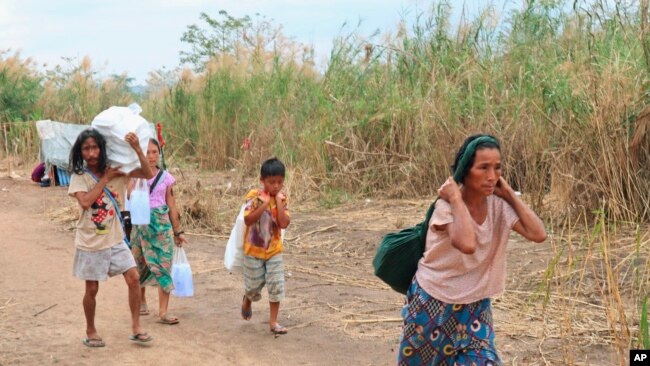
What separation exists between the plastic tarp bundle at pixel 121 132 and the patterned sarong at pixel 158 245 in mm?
932

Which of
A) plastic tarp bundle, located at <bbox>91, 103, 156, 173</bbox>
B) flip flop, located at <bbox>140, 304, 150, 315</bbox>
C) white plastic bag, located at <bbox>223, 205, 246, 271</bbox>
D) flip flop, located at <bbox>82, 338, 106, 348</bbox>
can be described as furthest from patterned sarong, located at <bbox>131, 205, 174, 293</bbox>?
plastic tarp bundle, located at <bbox>91, 103, 156, 173</bbox>

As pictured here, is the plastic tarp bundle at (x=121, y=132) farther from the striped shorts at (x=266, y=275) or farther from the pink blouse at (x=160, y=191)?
the striped shorts at (x=266, y=275)

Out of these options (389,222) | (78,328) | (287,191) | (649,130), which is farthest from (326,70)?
(78,328)

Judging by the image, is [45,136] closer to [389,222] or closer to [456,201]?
[389,222]

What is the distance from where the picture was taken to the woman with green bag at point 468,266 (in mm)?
3924

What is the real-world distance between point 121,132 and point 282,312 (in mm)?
1994

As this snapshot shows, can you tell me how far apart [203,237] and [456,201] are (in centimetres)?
638

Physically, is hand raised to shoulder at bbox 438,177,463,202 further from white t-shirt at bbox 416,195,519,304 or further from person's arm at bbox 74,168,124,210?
person's arm at bbox 74,168,124,210

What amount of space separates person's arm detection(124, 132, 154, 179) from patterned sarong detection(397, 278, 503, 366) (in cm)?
236

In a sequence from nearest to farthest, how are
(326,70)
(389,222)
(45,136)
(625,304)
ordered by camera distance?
(625,304) → (389,222) → (326,70) → (45,136)

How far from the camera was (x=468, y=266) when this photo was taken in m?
3.95

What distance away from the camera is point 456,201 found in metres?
3.88

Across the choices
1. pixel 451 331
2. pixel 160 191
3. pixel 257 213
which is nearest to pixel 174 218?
pixel 160 191

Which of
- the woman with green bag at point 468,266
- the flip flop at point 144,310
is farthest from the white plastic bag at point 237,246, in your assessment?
the woman with green bag at point 468,266
